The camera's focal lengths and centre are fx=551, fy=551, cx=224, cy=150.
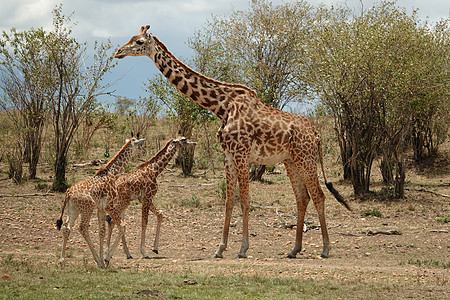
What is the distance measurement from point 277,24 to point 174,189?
819 centimetres

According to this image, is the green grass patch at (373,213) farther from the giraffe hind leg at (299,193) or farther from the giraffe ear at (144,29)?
the giraffe ear at (144,29)

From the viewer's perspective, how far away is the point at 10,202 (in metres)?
16.1

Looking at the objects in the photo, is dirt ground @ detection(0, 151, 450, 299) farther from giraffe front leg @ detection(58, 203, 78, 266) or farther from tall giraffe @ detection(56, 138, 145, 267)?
giraffe front leg @ detection(58, 203, 78, 266)

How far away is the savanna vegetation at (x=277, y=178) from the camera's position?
8250 millimetres

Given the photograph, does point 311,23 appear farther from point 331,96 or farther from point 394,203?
point 394,203

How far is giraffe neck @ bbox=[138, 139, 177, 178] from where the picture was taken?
11555mm

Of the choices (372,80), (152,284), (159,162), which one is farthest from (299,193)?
(372,80)

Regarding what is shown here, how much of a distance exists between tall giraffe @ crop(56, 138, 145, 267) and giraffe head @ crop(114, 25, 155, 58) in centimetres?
222

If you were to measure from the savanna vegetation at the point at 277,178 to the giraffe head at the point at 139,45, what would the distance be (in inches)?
163

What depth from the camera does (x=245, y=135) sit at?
10859 mm

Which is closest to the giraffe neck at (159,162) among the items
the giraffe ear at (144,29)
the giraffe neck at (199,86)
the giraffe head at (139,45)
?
the giraffe neck at (199,86)

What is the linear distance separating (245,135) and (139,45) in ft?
9.43

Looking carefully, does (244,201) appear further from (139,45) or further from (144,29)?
(144,29)

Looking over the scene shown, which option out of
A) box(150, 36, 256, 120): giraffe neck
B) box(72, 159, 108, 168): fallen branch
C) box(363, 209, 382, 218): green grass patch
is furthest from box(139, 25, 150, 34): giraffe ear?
box(72, 159, 108, 168): fallen branch
